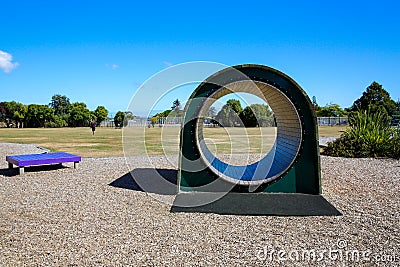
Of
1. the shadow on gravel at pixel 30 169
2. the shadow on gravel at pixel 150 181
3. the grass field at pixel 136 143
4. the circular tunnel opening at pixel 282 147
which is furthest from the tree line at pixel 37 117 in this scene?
the circular tunnel opening at pixel 282 147

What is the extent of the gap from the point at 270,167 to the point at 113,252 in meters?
4.68

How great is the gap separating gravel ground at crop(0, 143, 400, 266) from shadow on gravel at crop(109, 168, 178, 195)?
38cm

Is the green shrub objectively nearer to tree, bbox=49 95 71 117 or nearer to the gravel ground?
the gravel ground

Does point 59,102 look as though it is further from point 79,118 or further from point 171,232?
point 171,232

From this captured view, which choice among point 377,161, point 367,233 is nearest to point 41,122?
point 377,161

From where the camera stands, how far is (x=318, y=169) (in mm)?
6613

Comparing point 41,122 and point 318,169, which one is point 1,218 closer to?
point 318,169

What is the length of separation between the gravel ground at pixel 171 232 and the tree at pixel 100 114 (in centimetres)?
6933

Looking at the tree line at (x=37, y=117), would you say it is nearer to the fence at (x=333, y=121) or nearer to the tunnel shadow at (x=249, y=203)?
the fence at (x=333, y=121)

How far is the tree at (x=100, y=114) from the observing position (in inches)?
2950

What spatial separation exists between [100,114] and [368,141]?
68379 millimetres

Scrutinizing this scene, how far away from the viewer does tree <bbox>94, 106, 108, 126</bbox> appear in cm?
7494

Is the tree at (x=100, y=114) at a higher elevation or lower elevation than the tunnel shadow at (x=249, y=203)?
higher

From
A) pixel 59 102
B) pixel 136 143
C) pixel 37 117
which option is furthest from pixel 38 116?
pixel 136 143
